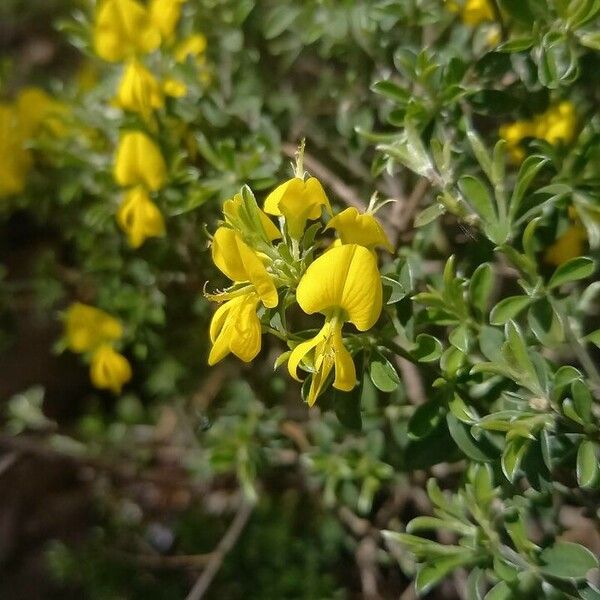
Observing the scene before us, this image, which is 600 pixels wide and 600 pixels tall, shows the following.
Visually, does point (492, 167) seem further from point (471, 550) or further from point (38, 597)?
point (38, 597)

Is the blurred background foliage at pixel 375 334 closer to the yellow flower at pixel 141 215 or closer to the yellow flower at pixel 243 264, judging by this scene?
the yellow flower at pixel 141 215

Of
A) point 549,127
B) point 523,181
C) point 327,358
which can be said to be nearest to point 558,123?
point 549,127

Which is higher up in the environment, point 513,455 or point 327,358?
point 327,358

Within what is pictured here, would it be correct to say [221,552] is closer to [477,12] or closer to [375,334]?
[375,334]

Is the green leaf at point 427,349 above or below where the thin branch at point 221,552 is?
above

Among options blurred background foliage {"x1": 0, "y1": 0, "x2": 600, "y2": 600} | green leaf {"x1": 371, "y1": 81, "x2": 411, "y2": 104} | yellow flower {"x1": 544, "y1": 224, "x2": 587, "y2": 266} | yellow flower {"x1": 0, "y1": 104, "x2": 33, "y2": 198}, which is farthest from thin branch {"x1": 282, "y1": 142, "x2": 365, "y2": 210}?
yellow flower {"x1": 0, "y1": 104, "x2": 33, "y2": 198}

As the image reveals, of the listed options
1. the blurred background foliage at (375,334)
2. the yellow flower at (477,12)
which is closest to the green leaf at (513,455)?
the blurred background foliage at (375,334)
